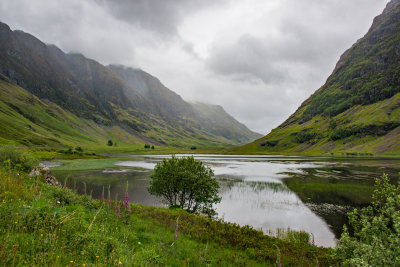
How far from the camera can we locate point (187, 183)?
33469 mm

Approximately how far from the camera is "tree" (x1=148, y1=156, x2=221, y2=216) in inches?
1298

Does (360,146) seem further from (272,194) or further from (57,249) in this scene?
(57,249)

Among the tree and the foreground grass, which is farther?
the tree

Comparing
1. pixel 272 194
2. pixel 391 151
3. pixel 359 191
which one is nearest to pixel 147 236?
pixel 272 194

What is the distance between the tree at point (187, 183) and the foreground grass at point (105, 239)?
12.1 metres

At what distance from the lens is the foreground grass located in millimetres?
5707

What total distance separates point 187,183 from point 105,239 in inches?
1051

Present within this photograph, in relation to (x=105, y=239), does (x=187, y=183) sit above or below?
below

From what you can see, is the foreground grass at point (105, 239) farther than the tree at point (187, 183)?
No

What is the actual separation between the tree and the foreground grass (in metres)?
12.1

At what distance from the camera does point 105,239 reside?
7156 mm

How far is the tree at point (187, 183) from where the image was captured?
108 feet

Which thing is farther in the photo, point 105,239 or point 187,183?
point 187,183

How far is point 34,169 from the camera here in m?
27.9
